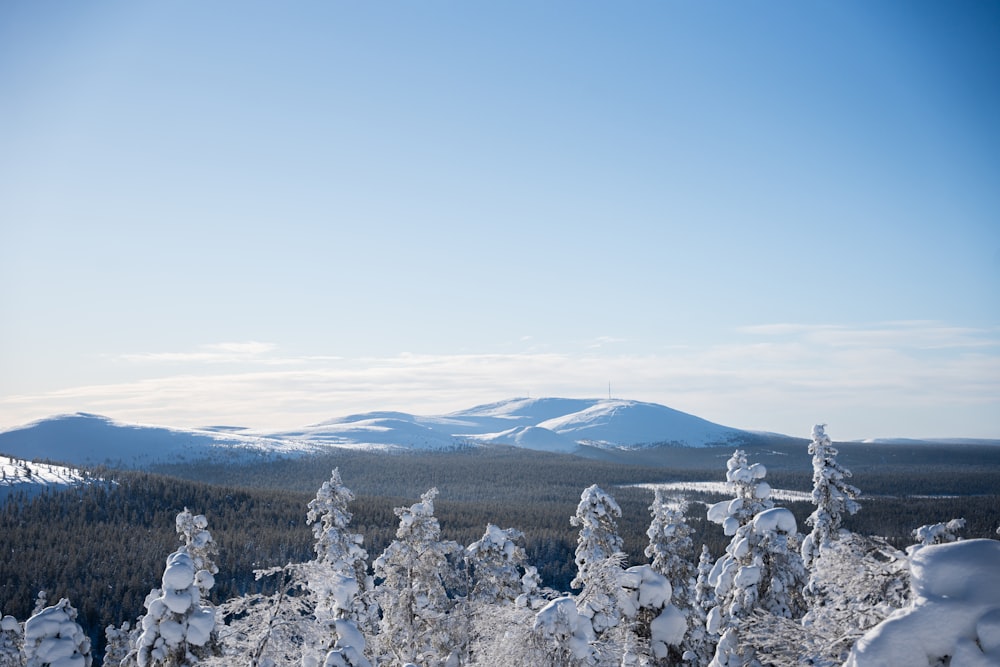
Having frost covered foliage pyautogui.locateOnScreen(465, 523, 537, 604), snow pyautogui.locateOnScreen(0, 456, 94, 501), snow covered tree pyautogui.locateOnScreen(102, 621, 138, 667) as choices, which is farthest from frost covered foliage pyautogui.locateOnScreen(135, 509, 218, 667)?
snow pyautogui.locateOnScreen(0, 456, 94, 501)

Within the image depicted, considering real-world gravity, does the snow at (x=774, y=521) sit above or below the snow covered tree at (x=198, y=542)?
above

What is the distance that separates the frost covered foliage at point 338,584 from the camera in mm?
16969

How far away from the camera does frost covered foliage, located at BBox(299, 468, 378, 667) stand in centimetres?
1697

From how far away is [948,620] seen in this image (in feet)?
24.6

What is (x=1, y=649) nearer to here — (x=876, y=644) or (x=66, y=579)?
(x=876, y=644)

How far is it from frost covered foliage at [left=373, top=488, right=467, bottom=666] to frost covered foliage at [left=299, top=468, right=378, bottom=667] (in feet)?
3.72

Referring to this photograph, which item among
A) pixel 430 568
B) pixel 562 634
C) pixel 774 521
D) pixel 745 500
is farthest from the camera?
pixel 430 568

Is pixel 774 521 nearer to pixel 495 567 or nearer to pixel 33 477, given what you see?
pixel 495 567

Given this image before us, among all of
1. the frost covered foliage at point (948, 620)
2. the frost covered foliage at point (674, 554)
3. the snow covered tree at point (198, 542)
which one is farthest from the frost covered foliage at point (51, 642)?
the frost covered foliage at point (948, 620)

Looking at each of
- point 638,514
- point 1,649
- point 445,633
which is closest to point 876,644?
point 445,633

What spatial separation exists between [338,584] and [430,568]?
1007cm

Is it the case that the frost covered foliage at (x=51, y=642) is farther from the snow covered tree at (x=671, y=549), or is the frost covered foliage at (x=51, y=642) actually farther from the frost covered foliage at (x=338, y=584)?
the snow covered tree at (x=671, y=549)

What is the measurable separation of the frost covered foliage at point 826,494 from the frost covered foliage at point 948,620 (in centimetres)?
2478

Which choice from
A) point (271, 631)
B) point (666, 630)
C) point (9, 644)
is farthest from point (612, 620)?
point (9, 644)
